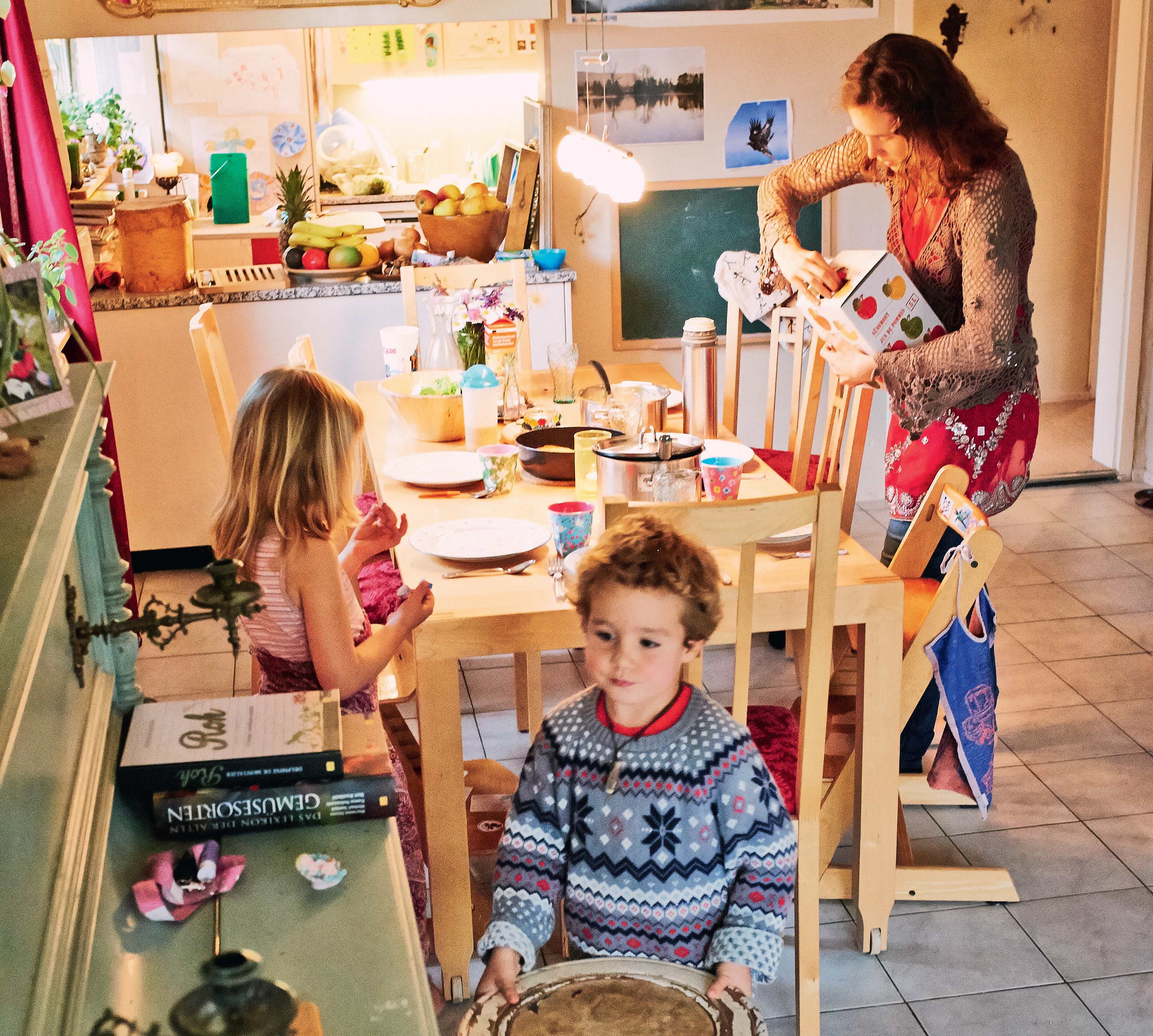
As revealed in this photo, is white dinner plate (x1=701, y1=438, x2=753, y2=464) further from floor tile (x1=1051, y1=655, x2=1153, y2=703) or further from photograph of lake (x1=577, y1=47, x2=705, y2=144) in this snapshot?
photograph of lake (x1=577, y1=47, x2=705, y2=144)

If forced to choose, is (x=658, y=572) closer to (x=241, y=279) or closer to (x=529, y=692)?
(x=529, y=692)

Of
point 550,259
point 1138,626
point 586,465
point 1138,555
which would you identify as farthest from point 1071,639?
point 550,259

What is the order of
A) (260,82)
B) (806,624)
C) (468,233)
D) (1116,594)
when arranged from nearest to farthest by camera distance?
(806,624) < (1116,594) < (468,233) < (260,82)

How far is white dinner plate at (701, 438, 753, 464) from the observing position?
262 cm

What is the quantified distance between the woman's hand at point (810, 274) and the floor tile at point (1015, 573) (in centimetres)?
128

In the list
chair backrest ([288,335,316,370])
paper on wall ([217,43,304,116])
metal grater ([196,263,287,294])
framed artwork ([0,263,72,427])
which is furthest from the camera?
paper on wall ([217,43,304,116])

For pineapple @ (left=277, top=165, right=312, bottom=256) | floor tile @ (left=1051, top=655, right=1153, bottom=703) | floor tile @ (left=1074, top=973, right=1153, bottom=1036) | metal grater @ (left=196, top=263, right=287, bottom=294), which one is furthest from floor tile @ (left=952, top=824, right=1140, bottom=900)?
pineapple @ (left=277, top=165, right=312, bottom=256)

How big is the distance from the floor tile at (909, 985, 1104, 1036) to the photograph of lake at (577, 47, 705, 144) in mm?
2896

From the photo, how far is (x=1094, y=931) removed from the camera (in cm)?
229

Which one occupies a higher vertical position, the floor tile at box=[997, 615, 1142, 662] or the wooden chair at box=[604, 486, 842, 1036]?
the wooden chair at box=[604, 486, 842, 1036]

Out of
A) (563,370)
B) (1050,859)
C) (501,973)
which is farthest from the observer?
(563,370)

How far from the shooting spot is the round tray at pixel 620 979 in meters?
1.34

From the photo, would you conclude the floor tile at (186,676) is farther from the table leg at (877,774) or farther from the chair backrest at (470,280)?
the table leg at (877,774)

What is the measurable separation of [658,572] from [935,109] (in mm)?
1412
